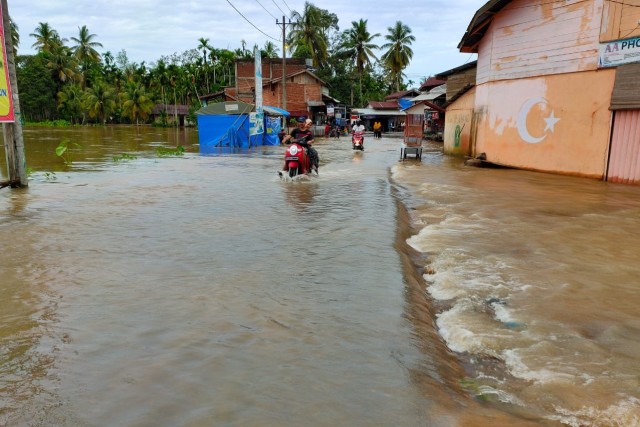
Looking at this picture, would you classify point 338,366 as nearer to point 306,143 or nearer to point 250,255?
point 250,255

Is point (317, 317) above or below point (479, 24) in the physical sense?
below

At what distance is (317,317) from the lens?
374 centimetres

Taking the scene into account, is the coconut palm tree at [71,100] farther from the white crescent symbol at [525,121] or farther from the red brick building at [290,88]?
the white crescent symbol at [525,121]

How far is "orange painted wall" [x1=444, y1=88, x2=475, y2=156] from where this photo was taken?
20516mm

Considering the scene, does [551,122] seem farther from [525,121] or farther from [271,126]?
[271,126]

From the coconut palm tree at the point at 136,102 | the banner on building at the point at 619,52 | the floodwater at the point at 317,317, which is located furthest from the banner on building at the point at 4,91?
the coconut palm tree at the point at 136,102

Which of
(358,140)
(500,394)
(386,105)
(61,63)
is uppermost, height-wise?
(61,63)

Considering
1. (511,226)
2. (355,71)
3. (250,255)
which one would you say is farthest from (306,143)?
(355,71)

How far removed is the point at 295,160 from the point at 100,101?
6430cm

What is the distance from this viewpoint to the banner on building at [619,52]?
38.4 ft

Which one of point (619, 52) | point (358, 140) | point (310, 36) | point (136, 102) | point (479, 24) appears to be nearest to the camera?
point (619, 52)

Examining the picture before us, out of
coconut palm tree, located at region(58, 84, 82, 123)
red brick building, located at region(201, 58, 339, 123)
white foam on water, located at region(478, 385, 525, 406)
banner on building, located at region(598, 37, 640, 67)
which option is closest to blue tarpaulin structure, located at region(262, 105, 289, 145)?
red brick building, located at region(201, 58, 339, 123)

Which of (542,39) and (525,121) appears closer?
(542,39)

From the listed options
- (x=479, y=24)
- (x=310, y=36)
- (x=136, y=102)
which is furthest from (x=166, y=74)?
(x=479, y=24)
